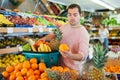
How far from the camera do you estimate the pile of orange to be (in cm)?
214

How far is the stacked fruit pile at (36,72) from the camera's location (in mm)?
1954

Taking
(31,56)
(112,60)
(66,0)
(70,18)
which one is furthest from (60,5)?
(31,56)

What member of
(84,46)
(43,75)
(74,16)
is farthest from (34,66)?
(74,16)

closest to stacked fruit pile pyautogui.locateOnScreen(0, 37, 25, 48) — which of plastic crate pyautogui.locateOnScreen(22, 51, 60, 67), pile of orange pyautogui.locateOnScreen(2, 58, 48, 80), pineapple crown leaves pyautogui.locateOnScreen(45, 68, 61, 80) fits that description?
plastic crate pyautogui.locateOnScreen(22, 51, 60, 67)

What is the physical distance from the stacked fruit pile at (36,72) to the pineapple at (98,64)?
14 cm

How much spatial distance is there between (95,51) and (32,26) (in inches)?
141

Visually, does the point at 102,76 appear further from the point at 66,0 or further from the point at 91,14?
the point at 91,14

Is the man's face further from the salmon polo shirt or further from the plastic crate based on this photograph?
the plastic crate

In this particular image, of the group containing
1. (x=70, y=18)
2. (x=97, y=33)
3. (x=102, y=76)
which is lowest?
(x=97, y=33)

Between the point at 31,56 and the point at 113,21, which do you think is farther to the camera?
the point at 113,21

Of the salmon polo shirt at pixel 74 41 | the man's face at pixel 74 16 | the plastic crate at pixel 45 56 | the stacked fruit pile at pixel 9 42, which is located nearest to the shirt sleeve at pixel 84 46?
the salmon polo shirt at pixel 74 41

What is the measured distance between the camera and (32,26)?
571cm

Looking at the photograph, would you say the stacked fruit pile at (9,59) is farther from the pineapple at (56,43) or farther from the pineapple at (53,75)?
the pineapple at (53,75)

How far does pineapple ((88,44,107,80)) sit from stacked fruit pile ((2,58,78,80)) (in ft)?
0.46
